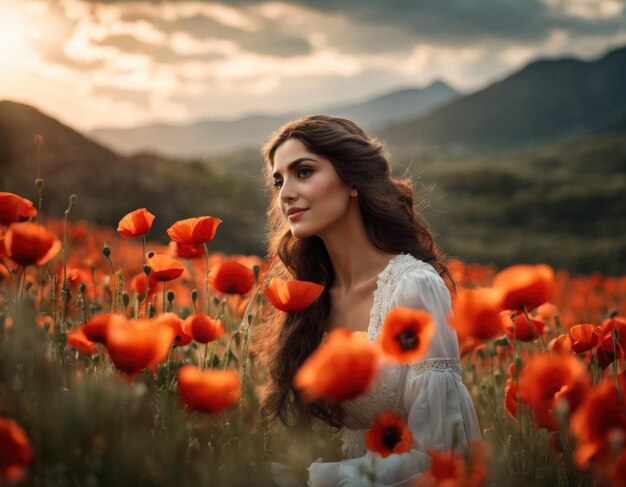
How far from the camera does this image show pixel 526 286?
6.23ft

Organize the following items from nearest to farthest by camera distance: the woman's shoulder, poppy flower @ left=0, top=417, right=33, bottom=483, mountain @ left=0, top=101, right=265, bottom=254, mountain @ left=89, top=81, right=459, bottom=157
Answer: poppy flower @ left=0, top=417, right=33, bottom=483
the woman's shoulder
mountain @ left=0, top=101, right=265, bottom=254
mountain @ left=89, top=81, right=459, bottom=157

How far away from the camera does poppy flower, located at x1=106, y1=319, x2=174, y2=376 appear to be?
159cm

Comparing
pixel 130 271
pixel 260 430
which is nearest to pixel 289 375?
pixel 260 430

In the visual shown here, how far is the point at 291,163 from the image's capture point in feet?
9.54

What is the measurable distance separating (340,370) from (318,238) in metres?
1.73

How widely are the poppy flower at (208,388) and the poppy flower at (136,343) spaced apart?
15 cm

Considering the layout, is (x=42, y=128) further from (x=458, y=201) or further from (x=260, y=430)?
(x=458, y=201)

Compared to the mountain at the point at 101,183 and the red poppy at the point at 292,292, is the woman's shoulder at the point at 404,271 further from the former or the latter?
the mountain at the point at 101,183

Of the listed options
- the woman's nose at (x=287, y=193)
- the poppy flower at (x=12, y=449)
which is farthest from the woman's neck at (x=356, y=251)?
the poppy flower at (x=12, y=449)

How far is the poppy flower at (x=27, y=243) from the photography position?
1.91 m

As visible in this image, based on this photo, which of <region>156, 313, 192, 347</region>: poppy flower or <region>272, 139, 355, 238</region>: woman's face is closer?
<region>156, 313, 192, 347</region>: poppy flower

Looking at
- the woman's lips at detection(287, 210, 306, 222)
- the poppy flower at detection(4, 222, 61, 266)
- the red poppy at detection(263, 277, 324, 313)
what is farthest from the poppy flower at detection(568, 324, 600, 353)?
the poppy flower at detection(4, 222, 61, 266)

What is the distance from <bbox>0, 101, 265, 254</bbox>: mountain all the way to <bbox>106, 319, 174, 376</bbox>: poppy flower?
28.0 ft

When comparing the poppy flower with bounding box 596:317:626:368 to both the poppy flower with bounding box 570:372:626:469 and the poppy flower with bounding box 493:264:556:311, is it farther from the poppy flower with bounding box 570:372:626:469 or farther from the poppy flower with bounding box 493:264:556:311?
the poppy flower with bounding box 570:372:626:469
